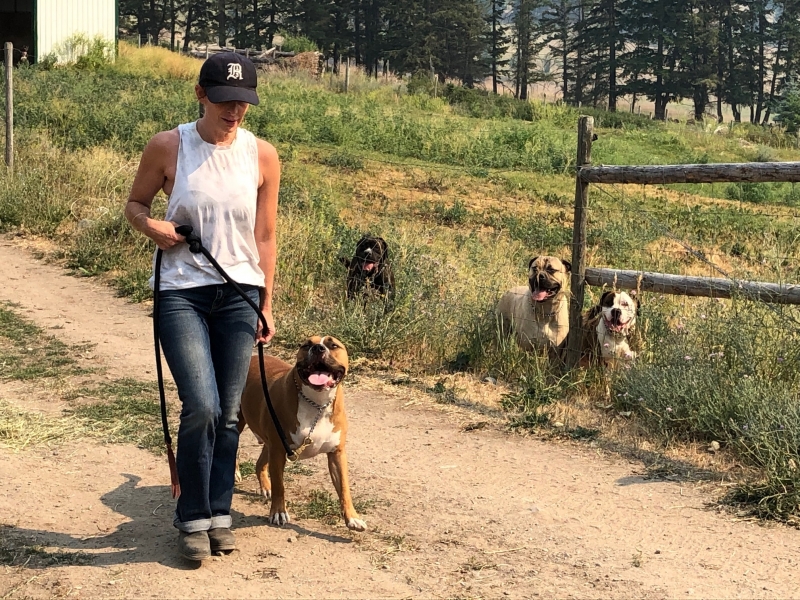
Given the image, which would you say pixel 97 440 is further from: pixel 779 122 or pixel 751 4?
pixel 751 4

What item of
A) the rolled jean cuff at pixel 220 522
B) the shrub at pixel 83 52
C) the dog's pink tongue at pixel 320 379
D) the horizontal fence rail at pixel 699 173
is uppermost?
the shrub at pixel 83 52

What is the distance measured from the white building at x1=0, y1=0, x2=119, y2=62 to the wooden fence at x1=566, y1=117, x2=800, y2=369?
25895mm

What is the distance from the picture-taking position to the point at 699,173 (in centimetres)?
664

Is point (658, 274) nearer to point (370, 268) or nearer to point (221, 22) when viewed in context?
point (370, 268)

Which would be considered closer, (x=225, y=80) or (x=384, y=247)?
(x=225, y=80)

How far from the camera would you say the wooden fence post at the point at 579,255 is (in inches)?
290

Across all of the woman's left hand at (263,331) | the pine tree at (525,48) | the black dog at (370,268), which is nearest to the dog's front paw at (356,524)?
the woman's left hand at (263,331)

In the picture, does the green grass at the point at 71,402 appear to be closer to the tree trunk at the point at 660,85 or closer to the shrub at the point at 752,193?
the shrub at the point at 752,193

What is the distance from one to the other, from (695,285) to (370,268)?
3.16m

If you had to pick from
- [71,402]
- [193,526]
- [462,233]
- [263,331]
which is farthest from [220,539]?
[462,233]

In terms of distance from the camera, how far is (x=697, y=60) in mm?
65312

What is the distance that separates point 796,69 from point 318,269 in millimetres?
65506

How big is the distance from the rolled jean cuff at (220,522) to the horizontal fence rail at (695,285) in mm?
3631

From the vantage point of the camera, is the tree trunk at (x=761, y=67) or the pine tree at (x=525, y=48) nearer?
the tree trunk at (x=761, y=67)
